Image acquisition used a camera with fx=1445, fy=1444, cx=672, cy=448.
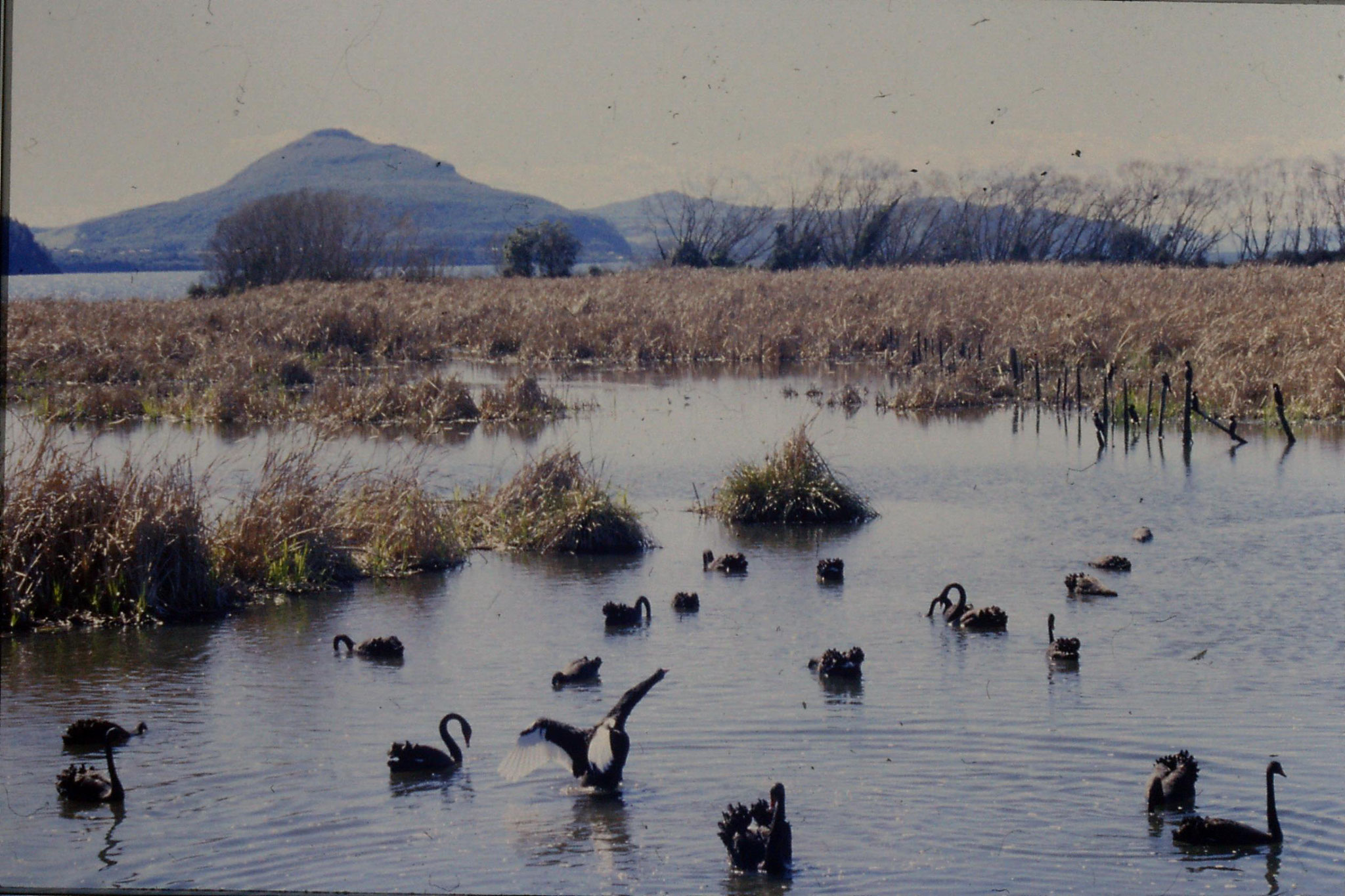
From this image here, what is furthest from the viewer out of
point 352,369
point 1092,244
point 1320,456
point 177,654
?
point 1092,244

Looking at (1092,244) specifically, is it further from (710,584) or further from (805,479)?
(710,584)

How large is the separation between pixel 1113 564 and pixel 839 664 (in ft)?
14.4

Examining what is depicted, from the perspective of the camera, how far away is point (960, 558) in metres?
13.1

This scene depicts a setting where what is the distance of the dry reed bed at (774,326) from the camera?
79.6 feet

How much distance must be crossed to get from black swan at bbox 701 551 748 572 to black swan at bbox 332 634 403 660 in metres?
3.53

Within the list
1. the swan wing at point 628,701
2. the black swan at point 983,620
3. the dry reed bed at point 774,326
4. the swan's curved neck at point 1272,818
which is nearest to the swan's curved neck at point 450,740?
the swan wing at point 628,701

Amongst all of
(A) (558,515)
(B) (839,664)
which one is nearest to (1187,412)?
(A) (558,515)

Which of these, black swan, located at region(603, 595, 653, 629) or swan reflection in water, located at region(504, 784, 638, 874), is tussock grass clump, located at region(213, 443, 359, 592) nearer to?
black swan, located at region(603, 595, 653, 629)

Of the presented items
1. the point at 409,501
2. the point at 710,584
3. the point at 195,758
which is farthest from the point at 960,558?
the point at 195,758

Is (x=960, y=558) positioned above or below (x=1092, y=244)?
below

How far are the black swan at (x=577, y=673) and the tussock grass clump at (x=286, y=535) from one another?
370 cm

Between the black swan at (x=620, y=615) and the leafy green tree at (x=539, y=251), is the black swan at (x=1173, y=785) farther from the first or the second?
the leafy green tree at (x=539, y=251)

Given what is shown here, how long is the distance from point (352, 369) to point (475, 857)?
78.9 ft

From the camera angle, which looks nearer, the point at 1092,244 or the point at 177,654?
the point at 177,654
